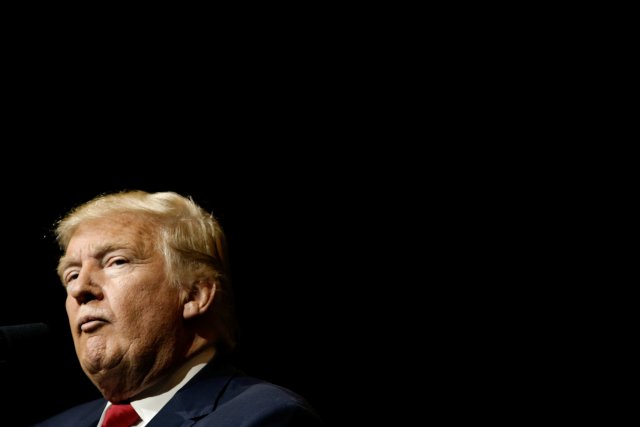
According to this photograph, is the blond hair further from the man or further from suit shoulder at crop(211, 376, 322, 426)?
suit shoulder at crop(211, 376, 322, 426)

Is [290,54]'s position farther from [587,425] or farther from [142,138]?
[587,425]

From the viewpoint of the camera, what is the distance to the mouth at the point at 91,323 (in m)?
2.00

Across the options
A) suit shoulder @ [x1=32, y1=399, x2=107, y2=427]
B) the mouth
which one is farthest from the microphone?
suit shoulder @ [x1=32, y1=399, x2=107, y2=427]

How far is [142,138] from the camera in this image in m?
3.16

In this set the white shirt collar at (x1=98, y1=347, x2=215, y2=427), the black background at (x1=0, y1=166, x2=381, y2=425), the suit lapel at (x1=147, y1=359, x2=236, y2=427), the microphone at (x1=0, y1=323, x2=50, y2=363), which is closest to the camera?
the microphone at (x1=0, y1=323, x2=50, y2=363)

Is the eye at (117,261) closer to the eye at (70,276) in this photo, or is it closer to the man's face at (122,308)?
the man's face at (122,308)

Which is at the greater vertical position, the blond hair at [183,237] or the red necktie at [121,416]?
the blond hair at [183,237]

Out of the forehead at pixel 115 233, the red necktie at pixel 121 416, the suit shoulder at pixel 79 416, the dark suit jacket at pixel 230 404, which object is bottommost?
the suit shoulder at pixel 79 416

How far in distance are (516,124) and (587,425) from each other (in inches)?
45.3

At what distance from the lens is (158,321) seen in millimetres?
2000

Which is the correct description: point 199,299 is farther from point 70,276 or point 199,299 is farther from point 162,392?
point 70,276

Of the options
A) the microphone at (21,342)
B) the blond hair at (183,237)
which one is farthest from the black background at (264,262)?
the microphone at (21,342)

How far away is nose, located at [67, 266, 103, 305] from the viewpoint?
2.04m

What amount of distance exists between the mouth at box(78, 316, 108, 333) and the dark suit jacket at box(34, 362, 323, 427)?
0.29 m
